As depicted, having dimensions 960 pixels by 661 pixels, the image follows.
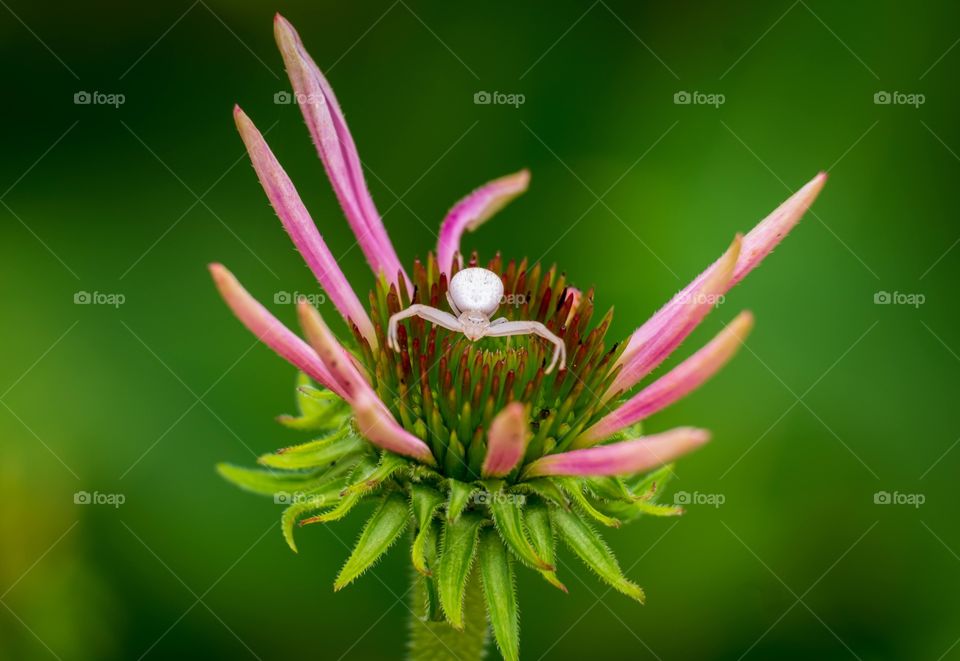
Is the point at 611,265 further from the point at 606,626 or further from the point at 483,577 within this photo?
the point at 483,577

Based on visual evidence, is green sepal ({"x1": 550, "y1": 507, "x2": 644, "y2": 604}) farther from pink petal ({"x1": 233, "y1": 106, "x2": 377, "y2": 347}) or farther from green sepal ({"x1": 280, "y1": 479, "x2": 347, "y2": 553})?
pink petal ({"x1": 233, "y1": 106, "x2": 377, "y2": 347})

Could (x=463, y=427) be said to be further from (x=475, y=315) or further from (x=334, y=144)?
(x=334, y=144)

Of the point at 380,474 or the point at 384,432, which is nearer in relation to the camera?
the point at 384,432

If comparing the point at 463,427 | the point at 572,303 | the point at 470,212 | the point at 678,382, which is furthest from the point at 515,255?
the point at 678,382

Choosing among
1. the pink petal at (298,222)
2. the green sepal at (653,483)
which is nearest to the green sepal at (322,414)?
the pink petal at (298,222)

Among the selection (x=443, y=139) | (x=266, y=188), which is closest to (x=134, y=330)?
(x=443, y=139)

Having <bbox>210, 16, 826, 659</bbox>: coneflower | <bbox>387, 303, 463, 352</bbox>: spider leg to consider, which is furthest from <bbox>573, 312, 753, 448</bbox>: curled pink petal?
<bbox>387, 303, 463, 352</bbox>: spider leg
